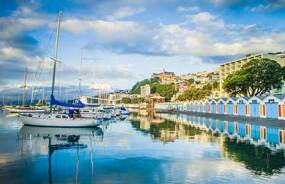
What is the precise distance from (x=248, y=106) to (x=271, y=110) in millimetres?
9109

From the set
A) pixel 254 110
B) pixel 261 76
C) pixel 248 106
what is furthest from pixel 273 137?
pixel 261 76

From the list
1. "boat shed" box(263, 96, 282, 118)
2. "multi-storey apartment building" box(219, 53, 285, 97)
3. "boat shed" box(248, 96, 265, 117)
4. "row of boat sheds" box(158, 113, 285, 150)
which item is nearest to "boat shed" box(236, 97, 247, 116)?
"boat shed" box(248, 96, 265, 117)

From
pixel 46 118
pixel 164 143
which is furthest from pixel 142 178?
pixel 46 118

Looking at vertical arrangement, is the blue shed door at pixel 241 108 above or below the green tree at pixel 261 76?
below

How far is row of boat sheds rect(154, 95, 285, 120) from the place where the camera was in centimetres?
5266

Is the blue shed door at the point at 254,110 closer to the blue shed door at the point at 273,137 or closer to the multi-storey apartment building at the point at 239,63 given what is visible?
the blue shed door at the point at 273,137

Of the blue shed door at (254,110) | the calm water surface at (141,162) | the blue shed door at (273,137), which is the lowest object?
the calm water surface at (141,162)

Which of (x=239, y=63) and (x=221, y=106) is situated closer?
(x=221, y=106)

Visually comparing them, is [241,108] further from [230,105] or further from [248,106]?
[230,105]

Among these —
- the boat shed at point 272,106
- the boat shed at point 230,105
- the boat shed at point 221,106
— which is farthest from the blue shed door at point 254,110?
the boat shed at point 221,106

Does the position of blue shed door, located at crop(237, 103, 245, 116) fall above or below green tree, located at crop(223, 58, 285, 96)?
below

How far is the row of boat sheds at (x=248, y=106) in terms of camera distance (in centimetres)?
5266

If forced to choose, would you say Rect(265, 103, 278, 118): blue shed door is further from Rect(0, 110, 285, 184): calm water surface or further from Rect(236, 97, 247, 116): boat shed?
Rect(0, 110, 285, 184): calm water surface

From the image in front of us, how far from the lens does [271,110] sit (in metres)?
54.5
